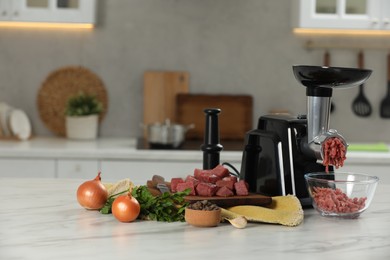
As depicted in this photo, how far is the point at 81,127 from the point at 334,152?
2.62 metres

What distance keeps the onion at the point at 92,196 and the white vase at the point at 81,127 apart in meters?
2.38

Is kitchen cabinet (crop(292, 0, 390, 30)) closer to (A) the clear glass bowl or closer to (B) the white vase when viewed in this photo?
(B) the white vase

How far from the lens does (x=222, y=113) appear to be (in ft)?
15.9

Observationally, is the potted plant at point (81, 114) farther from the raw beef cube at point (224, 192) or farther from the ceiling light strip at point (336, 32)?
the raw beef cube at point (224, 192)

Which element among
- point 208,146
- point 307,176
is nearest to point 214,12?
point 208,146

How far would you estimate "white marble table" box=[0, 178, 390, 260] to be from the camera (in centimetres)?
184

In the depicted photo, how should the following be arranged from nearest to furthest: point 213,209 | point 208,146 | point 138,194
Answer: point 213,209, point 138,194, point 208,146

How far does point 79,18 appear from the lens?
4605 mm

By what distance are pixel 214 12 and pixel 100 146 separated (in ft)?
3.77

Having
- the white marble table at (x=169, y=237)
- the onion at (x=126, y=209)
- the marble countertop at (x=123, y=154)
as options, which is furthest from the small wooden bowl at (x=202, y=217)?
the marble countertop at (x=123, y=154)

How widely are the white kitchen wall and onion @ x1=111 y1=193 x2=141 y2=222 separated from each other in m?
2.75

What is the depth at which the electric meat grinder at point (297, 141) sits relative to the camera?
234 centimetres

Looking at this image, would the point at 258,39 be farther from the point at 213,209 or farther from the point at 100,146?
the point at 213,209

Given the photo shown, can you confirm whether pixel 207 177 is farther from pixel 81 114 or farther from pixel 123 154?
pixel 81 114
